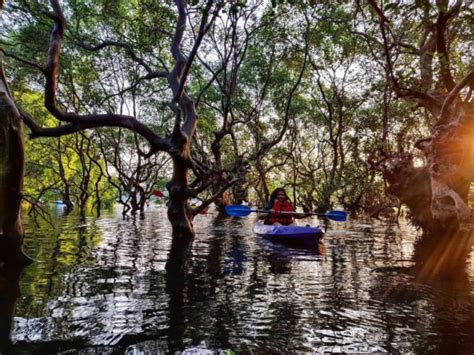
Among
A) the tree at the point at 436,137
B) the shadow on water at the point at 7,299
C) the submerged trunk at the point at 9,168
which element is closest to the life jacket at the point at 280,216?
the tree at the point at 436,137

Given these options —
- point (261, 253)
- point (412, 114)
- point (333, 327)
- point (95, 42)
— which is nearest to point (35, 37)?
point (95, 42)

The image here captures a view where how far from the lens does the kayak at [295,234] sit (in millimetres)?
11160

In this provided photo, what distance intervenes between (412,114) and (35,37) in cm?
2181

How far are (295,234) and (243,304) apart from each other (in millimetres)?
6079

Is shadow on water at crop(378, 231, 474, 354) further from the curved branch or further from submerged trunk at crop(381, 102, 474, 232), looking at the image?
the curved branch

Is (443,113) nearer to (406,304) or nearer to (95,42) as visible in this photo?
(406,304)

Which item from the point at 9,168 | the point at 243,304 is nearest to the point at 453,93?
the point at 243,304

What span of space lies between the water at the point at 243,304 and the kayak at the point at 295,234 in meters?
1.09

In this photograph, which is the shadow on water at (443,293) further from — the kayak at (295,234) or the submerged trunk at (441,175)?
the kayak at (295,234)

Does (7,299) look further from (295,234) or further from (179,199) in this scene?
(295,234)

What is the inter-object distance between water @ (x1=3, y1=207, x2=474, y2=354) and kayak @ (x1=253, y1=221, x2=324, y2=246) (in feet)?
3.58

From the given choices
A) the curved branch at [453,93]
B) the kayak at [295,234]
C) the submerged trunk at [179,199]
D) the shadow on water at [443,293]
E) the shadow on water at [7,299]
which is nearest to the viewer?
the shadow on water at [7,299]

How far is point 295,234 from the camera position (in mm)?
11367

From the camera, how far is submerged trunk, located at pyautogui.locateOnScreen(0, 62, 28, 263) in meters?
6.24
